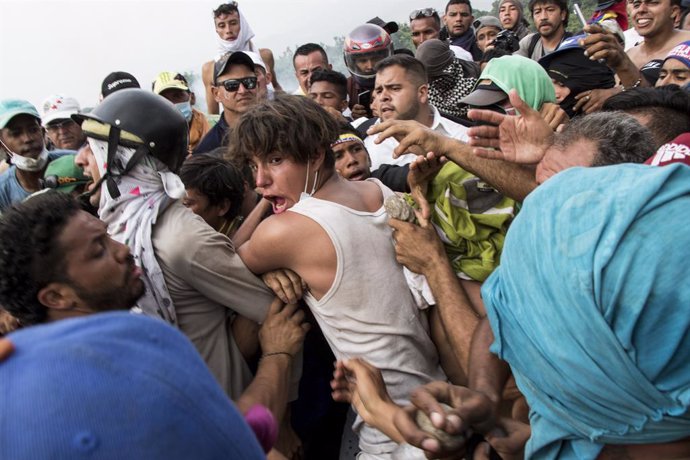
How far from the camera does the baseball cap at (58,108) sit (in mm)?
6258

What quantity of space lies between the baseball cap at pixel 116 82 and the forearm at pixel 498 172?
4.57 meters

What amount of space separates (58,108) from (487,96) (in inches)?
209

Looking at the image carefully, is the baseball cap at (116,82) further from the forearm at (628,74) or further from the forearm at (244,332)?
the forearm at (628,74)

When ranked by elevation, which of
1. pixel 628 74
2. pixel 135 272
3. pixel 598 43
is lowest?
pixel 135 272

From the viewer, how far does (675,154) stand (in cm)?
181

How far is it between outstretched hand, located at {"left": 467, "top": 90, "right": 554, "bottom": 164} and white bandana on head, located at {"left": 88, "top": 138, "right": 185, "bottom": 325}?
140 cm

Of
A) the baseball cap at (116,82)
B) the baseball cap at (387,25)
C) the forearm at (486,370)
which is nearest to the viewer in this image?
the forearm at (486,370)

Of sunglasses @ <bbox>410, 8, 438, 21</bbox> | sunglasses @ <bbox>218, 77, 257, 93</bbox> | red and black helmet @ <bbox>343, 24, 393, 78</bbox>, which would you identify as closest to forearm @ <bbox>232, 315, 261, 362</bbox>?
sunglasses @ <bbox>218, 77, 257, 93</bbox>

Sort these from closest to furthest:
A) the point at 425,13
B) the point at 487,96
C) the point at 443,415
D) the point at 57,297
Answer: the point at 443,415, the point at 57,297, the point at 487,96, the point at 425,13

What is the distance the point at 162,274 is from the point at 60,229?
1.53ft

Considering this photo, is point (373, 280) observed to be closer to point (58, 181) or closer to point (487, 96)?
point (487, 96)

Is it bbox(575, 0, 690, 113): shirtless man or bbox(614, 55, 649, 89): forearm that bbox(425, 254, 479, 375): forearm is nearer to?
bbox(575, 0, 690, 113): shirtless man

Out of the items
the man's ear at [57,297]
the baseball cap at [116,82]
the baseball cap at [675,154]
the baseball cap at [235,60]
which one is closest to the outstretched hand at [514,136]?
the baseball cap at [675,154]

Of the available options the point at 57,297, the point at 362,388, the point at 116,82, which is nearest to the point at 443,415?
the point at 362,388
